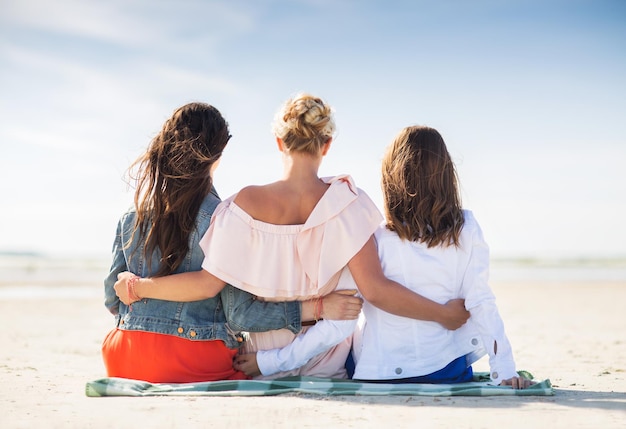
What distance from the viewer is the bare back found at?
152 inches

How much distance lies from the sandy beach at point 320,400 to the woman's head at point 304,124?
4.58ft

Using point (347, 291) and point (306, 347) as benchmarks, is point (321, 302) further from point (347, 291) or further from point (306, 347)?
point (306, 347)

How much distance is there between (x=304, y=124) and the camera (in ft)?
12.4

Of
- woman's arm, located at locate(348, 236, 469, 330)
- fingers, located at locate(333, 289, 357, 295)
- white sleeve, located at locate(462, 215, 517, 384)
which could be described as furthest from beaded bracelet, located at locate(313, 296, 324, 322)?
white sleeve, located at locate(462, 215, 517, 384)

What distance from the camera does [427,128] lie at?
4.13m

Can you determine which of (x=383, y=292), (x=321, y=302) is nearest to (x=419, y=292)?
(x=383, y=292)

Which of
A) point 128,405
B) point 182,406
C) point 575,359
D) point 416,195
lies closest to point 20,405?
point 128,405

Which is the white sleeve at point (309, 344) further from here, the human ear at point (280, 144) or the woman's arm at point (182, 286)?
the human ear at point (280, 144)

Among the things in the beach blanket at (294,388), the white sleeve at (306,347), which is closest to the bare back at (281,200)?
the white sleeve at (306,347)

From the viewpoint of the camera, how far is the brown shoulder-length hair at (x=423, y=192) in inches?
158

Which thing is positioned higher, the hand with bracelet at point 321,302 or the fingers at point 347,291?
the fingers at point 347,291

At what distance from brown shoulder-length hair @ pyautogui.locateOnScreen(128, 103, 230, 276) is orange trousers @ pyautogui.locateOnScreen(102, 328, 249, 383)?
0.42 m

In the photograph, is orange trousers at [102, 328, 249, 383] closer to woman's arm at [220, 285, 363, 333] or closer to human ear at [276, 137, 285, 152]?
woman's arm at [220, 285, 363, 333]

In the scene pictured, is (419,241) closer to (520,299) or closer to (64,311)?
(64,311)
